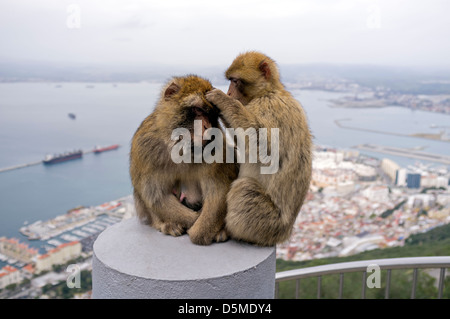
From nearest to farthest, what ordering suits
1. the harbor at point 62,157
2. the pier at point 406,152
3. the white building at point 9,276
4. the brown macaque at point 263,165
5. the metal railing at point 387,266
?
the brown macaque at point 263,165 < the metal railing at point 387,266 < the white building at point 9,276 < the harbor at point 62,157 < the pier at point 406,152

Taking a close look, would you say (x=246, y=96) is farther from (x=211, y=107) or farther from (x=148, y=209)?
(x=148, y=209)

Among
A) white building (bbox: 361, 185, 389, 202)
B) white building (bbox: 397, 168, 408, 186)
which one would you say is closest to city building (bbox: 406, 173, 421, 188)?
white building (bbox: 397, 168, 408, 186)

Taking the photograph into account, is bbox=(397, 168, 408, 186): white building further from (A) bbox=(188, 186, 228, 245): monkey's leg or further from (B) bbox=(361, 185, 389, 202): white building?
(A) bbox=(188, 186, 228, 245): monkey's leg

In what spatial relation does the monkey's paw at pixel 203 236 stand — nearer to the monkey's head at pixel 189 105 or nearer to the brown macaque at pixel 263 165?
→ the brown macaque at pixel 263 165

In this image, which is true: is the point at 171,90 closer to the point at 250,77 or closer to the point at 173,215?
the point at 250,77

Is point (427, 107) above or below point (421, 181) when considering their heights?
above

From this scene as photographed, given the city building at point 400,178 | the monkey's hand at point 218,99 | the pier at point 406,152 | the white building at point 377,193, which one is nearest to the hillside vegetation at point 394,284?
the monkey's hand at point 218,99
